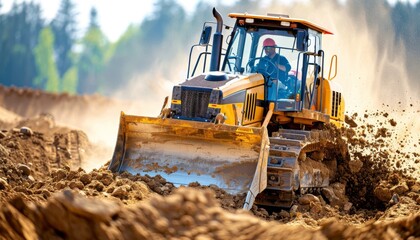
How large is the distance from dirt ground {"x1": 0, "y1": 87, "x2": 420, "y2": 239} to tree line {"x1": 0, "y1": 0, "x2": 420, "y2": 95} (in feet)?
153

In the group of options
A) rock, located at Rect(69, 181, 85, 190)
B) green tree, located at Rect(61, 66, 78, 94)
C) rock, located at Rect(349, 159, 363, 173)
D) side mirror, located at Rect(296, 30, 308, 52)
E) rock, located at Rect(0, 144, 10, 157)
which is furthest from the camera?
green tree, located at Rect(61, 66, 78, 94)

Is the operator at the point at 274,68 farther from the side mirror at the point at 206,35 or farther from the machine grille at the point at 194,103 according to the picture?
the machine grille at the point at 194,103

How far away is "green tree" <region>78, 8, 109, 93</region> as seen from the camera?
93.9m

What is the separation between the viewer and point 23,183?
46.2ft

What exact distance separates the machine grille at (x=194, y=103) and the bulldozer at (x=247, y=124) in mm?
14

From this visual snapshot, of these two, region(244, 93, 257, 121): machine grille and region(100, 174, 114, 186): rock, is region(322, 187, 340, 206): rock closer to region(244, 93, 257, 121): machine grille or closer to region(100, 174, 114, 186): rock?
region(244, 93, 257, 121): machine grille

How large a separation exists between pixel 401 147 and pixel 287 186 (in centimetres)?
435

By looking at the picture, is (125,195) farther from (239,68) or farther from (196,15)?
(196,15)

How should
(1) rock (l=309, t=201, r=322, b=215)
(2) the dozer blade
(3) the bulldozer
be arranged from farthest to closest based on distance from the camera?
(1) rock (l=309, t=201, r=322, b=215) → (3) the bulldozer → (2) the dozer blade

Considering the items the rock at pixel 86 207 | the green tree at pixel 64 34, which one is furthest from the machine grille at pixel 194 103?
the green tree at pixel 64 34

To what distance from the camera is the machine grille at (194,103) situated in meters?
13.0

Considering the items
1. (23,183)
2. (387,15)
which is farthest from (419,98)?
(23,183)

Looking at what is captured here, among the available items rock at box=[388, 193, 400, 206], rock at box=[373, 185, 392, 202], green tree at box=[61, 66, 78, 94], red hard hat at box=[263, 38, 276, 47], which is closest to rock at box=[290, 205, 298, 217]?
rock at box=[388, 193, 400, 206]

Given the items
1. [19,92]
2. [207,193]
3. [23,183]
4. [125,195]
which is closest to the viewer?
[207,193]
